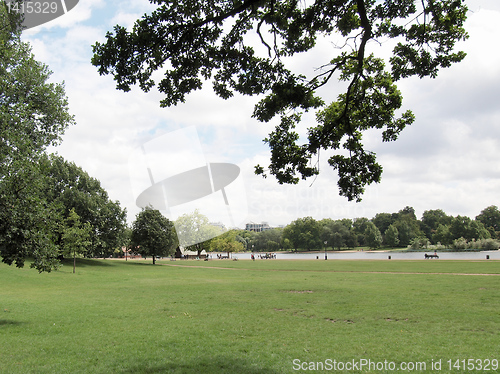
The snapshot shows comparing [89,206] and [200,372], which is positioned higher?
[89,206]

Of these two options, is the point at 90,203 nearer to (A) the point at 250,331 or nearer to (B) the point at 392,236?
(A) the point at 250,331

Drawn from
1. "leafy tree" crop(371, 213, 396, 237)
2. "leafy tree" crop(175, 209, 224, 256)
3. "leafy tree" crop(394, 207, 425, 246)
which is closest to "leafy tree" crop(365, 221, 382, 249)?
"leafy tree" crop(394, 207, 425, 246)

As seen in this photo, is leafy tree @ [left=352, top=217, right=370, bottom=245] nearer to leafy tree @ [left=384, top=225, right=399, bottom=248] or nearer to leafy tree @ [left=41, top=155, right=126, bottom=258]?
leafy tree @ [left=384, top=225, right=399, bottom=248]

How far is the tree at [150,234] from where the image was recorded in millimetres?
60625

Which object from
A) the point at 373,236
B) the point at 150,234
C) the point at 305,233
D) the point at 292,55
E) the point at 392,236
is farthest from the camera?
the point at 305,233

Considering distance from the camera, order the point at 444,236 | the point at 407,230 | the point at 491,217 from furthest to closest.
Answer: the point at 491,217 < the point at 407,230 < the point at 444,236

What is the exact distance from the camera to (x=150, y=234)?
60500 millimetres

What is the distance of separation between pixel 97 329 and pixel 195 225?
79571mm

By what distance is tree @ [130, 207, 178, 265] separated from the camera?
60.6 m

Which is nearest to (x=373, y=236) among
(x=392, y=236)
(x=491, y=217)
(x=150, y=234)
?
(x=392, y=236)

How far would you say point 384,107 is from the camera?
980cm

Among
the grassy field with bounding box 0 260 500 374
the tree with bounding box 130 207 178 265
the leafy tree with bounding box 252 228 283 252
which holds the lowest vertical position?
the leafy tree with bounding box 252 228 283 252

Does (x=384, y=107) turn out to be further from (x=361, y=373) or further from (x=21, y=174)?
(x=21, y=174)

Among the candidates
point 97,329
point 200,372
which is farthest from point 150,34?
point 97,329
